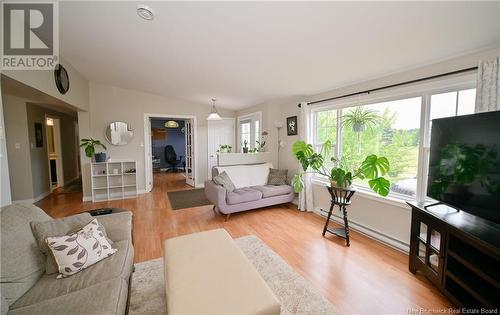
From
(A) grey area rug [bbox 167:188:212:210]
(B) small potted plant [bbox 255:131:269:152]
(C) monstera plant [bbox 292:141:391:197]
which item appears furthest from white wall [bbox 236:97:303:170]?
(A) grey area rug [bbox 167:188:212:210]

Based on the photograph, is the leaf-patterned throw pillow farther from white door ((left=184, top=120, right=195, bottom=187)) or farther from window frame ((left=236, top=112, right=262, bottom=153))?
white door ((left=184, top=120, right=195, bottom=187))

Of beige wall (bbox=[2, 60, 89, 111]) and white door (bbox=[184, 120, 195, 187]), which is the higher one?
beige wall (bbox=[2, 60, 89, 111])

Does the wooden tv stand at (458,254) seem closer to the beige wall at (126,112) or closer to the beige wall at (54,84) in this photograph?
the beige wall at (54,84)

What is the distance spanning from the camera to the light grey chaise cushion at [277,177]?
4180mm

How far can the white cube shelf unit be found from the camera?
464cm

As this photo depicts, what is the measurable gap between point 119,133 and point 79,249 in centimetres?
409

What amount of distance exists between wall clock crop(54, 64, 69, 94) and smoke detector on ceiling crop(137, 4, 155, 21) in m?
2.04

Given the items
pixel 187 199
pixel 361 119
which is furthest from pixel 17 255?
pixel 361 119

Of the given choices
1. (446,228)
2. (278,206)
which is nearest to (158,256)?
(278,206)

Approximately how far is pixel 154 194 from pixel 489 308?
18.1 ft

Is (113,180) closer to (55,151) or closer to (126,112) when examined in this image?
(126,112)

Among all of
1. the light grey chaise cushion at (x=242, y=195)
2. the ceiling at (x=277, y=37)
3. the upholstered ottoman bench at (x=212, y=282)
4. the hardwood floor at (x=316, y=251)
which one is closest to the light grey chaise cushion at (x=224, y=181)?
the light grey chaise cushion at (x=242, y=195)

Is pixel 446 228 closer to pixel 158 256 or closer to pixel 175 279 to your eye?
pixel 175 279

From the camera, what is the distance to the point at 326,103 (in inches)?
138
